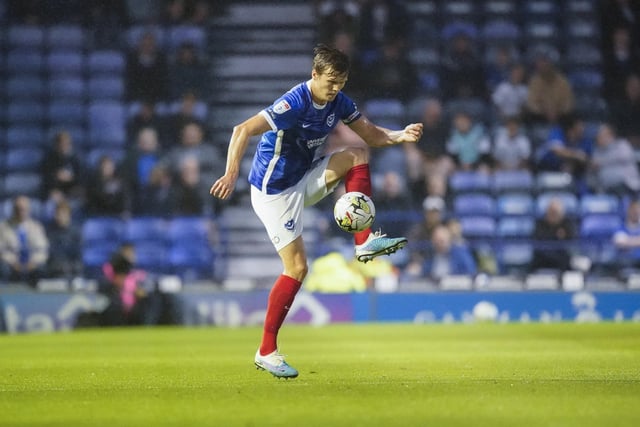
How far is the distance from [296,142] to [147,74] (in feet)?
44.4

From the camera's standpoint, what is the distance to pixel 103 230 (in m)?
19.3

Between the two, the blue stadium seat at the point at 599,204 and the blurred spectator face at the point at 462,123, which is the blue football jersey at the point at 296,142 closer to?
the blue stadium seat at the point at 599,204

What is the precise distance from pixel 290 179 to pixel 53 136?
43.6 ft

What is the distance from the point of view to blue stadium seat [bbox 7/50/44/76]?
22.7 m

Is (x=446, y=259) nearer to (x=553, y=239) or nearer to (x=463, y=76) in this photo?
(x=553, y=239)

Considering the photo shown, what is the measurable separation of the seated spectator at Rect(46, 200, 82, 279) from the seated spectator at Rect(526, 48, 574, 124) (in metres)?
8.33

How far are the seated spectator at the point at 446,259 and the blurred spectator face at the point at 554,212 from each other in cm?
148

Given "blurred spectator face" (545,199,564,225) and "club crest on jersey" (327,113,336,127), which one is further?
"blurred spectator face" (545,199,564,225)

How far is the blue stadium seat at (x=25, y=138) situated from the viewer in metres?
21.5

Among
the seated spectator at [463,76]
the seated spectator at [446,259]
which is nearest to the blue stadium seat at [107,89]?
the seated spectator at [463,76]

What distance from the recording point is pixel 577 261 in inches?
706

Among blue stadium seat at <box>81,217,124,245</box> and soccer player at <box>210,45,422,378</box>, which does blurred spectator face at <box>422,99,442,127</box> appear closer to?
blue stadium seat at <box>81,217,124,245</box>

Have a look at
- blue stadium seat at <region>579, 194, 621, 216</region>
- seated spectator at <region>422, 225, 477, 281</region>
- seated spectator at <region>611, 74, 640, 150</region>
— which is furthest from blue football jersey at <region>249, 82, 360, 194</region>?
seated spectator at <region>611, 74, 640, 150</region>

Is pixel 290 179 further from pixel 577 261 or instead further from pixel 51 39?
pixel 51 39
